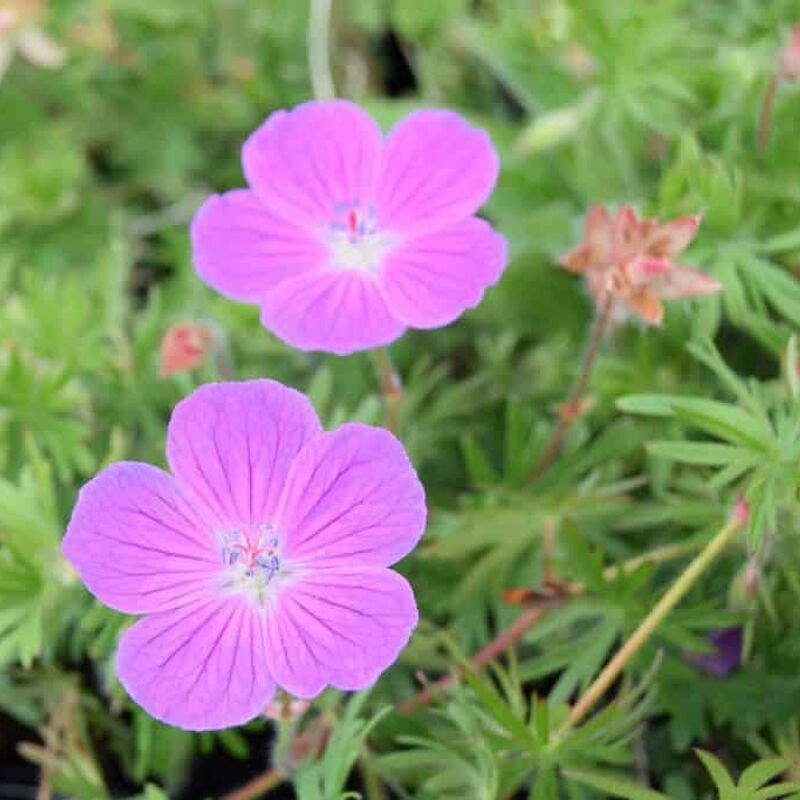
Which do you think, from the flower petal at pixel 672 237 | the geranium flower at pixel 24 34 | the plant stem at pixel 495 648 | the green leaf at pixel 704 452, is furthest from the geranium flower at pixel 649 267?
the geranium flower at pixel 24 34

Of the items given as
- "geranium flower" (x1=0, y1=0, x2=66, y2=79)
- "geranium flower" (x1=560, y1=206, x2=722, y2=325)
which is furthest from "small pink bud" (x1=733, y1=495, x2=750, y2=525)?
"geranium flower" (x1=0, y1=0, x2=66, y2=79)

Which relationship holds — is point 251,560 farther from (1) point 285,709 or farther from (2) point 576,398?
(2) point 576,398

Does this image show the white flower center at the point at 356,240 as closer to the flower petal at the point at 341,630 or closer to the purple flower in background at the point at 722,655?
the flower petal at the point at 341,630

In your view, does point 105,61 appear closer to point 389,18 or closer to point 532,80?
point 389,18

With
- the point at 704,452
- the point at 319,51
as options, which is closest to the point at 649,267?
the point at 704,452

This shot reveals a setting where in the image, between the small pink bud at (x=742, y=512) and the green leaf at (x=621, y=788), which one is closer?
the green leaf at (x=621, y=788)

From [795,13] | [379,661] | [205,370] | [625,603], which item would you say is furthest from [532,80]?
[379,661]
